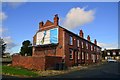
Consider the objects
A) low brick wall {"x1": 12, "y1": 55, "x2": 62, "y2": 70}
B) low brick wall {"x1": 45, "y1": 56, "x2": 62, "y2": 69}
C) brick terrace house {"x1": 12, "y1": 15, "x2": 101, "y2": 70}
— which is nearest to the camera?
low brick wall {"x1": 12, "y1": 55, "x2": 62, "y2": 70}

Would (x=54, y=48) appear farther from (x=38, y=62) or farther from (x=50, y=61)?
(x=38, y=62)

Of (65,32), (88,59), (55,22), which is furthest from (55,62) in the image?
(88,59)

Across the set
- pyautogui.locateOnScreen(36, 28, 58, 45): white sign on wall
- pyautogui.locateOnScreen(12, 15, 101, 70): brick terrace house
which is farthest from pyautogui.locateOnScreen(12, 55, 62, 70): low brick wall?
pyautogui.locateOnScreen(36, 28, 58, 45): white sign on wall

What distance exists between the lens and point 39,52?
4150 cm

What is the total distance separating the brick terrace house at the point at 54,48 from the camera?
30.6m

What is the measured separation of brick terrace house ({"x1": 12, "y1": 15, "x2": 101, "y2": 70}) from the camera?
30.6 metres

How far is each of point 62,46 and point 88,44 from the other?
1654 centimetres

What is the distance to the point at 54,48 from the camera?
3775 centimetres

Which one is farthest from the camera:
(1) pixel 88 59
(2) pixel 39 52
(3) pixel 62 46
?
(1) pixel 88 59

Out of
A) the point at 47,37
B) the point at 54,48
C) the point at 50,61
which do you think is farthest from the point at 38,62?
the point at 47,37

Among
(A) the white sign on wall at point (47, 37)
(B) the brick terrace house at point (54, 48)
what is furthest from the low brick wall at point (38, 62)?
(A) the white sign on wall at point (47, 37)

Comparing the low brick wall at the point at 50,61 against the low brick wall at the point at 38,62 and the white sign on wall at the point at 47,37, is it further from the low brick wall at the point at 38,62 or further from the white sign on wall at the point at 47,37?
the white sign on wall at the point at 47,37

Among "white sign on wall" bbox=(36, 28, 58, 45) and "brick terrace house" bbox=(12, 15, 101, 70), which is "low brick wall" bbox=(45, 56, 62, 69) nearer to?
"brick terrace house" bbox=(12, 15, 101, 70)

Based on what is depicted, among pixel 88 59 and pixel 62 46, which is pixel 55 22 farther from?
pixel 88 59
